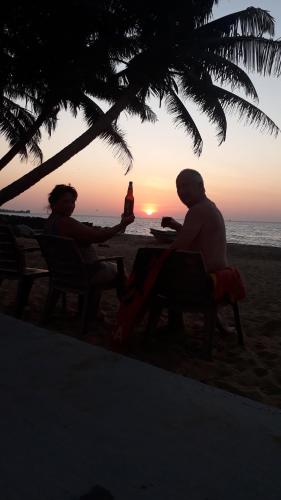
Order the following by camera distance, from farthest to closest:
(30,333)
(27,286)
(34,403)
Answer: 1. (27,286)
2. (30,333)
3. (34,403)

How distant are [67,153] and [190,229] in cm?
669

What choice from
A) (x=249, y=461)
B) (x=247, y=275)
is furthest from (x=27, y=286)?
(x=247, y=275)

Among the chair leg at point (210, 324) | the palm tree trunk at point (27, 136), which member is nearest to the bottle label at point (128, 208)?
the chair leg at point (210, 324)

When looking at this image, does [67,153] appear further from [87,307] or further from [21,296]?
[87,307]

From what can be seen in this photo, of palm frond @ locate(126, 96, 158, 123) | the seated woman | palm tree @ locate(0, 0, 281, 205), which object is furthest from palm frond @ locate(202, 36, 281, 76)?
the seated woman

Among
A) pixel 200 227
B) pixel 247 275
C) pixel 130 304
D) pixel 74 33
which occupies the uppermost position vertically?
pixel 74 33

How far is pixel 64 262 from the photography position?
3520 millimetres

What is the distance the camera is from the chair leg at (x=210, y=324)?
2.95 meters

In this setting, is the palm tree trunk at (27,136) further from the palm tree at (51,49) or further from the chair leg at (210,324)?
the chair leg at (210,324)

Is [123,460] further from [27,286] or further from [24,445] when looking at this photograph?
[27,286]

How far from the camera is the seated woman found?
3.51m

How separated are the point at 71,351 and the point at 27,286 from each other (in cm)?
156

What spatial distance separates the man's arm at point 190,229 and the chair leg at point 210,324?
1.78ft

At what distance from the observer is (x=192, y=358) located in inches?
118
